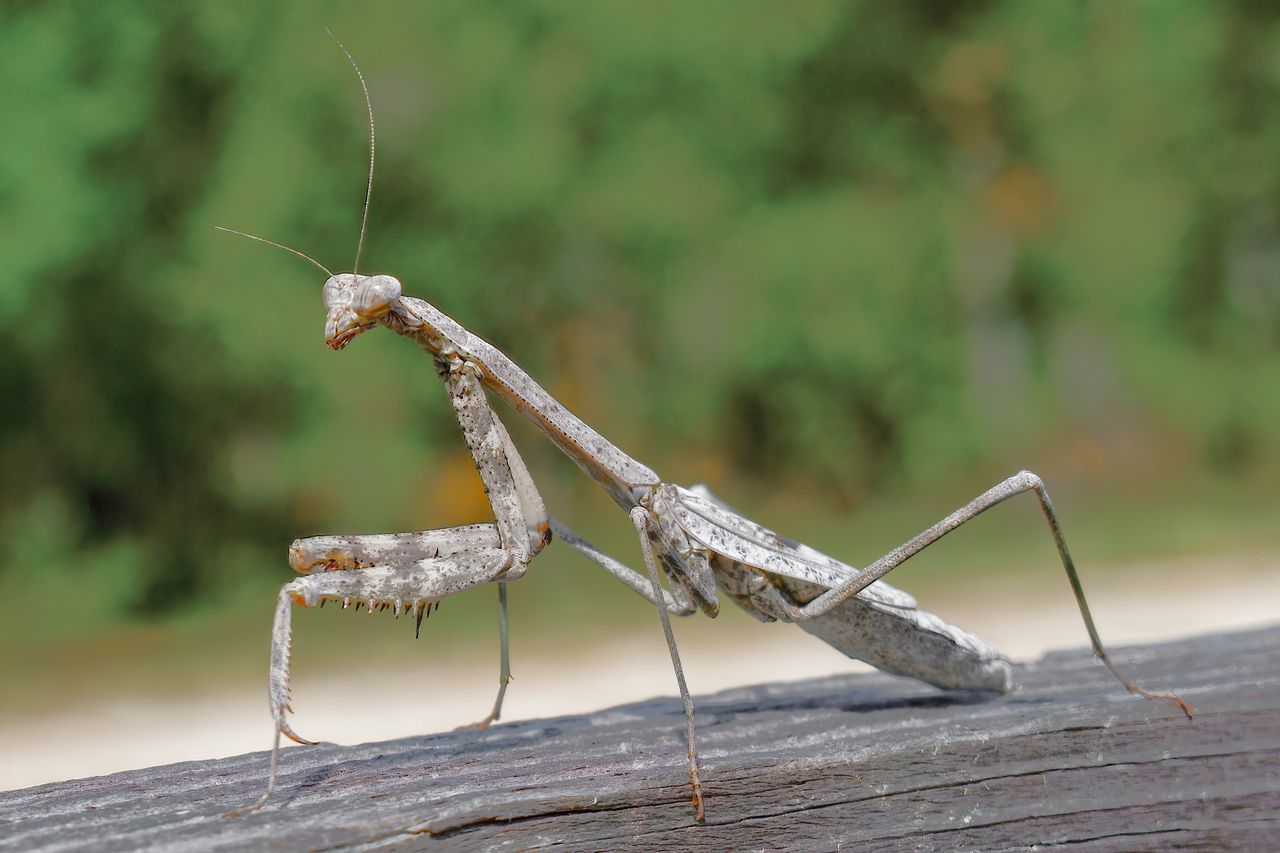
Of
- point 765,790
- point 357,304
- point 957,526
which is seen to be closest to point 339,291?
point 357,304

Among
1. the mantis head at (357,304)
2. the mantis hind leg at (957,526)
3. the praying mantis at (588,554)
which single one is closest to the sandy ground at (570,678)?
the praying mantis at (588,554)

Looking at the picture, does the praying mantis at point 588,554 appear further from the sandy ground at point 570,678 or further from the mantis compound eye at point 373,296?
the sandy ground at point 570,678

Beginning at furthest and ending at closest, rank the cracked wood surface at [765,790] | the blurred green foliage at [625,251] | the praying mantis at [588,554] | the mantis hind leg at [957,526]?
the blurred green foliage at [625,251] → the mantis hind leg at [957,526] → the praying mantis at [588,554] → the cracked wood surface at [765,790]

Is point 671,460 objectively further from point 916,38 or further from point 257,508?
point 916,38

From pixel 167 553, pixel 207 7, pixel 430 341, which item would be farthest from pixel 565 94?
pixel 430 341

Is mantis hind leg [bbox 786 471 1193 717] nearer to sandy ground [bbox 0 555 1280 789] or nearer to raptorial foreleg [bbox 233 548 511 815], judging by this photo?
raptorial foreleg [bbox 233 548 511 815]

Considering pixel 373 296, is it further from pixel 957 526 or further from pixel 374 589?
pixel 957 526
